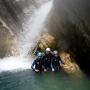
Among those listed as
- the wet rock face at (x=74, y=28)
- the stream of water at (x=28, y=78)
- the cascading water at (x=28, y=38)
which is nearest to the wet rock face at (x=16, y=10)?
the cascading water at (x=28, y=38)

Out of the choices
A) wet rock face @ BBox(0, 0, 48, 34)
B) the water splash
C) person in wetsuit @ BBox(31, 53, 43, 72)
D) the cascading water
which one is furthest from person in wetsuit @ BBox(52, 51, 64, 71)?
wet rock face @ BBox(0, 0, 48, 34)

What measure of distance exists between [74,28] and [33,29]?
856 cm

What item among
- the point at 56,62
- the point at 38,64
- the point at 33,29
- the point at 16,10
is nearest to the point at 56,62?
the point at 56,62

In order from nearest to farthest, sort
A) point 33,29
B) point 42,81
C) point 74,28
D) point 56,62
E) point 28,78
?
point 42,81, point 28,78, point 56,62, point 74,28, point 33,29

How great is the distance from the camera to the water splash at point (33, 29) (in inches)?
1066

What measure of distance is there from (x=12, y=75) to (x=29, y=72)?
1361 millimetres

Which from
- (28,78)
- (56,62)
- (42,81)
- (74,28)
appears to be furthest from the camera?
(74,28)

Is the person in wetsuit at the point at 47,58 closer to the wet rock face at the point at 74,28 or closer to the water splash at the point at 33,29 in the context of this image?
the wet rock face at the point at 74,28

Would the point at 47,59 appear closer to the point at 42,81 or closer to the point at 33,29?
the point at 42,81

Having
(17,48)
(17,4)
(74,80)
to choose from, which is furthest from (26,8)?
(74,80)

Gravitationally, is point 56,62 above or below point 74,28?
below

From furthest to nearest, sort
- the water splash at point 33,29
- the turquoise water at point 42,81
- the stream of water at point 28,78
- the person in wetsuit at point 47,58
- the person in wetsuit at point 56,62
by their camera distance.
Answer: the water splash at point 33,29 → the person in wetsuit at point 56,62 → the person in wetsuit at point 47,58 → the stream of water at point 28,78 → the turquoise water at point 42,81

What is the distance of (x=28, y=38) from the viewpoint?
93.4ft

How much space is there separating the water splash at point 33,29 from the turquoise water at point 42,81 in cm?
Result: 597
